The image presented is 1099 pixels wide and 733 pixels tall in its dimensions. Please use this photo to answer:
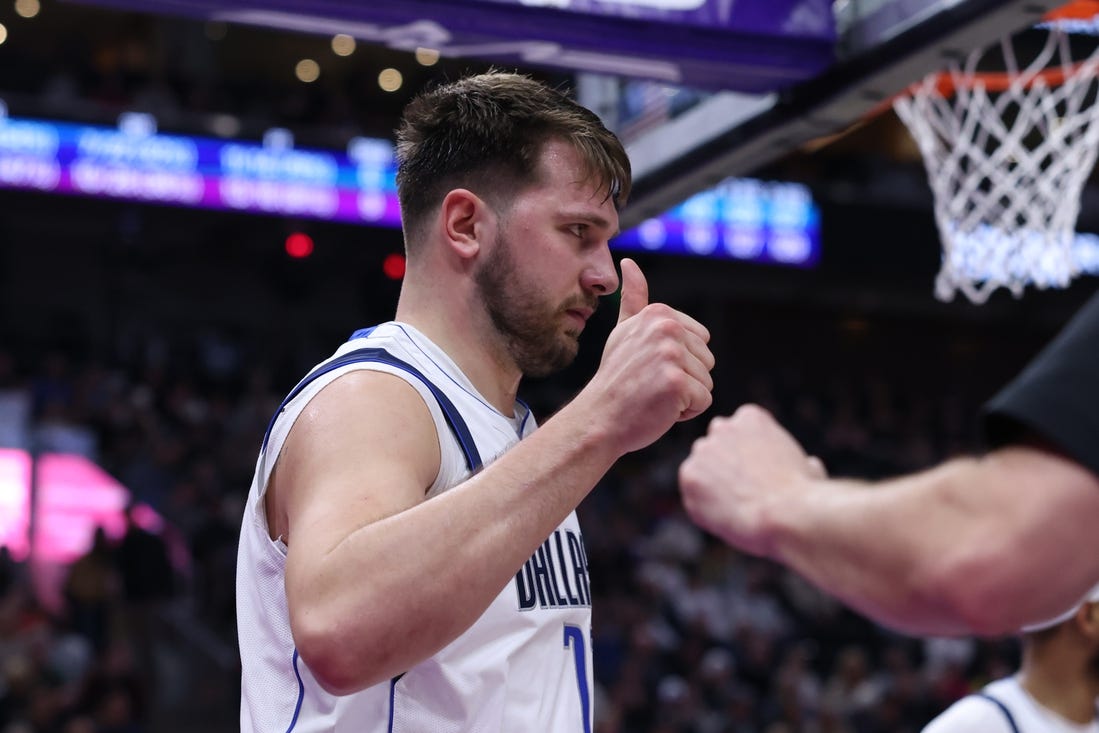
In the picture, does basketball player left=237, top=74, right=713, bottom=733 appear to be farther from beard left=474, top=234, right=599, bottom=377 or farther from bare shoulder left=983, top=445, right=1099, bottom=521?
bare shoulder left=983, top=445, right=1099, bottom=521

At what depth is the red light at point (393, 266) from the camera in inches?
698

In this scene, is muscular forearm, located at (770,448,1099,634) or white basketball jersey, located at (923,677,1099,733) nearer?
muscular forearm, located at (770,448,1099,634)

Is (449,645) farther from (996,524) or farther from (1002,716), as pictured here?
(1002,716)

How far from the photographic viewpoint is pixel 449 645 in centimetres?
234

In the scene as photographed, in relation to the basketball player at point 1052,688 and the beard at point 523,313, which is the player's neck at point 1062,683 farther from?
the beard at point 523,313

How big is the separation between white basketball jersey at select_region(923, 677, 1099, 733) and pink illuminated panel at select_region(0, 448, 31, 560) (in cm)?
1039

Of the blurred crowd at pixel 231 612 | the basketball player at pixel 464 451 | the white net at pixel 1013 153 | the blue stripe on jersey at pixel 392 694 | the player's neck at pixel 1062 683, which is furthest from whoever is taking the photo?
the blurred crowd at pixel 231 612

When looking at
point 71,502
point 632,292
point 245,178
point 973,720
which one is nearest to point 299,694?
point 632,292

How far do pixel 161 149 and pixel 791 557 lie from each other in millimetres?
12750

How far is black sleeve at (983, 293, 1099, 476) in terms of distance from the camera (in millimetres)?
1655

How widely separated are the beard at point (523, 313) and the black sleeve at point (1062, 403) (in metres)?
1.06

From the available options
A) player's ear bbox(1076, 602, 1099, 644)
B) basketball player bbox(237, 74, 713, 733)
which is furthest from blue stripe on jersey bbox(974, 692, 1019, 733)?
basketball player bbox(237, 74, 713, 733)

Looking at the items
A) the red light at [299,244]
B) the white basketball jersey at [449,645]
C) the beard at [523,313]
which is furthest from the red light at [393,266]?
the white basketball jersey at [449,645]

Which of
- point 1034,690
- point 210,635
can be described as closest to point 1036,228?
point 1034,690
